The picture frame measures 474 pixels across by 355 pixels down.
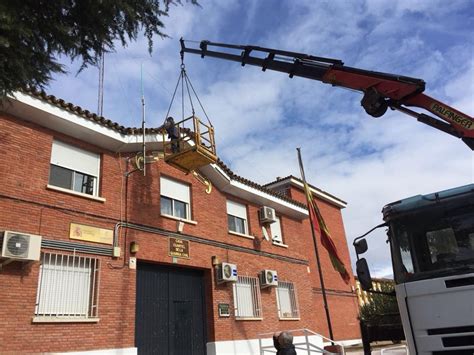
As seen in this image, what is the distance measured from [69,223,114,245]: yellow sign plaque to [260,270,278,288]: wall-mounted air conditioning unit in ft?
23.0

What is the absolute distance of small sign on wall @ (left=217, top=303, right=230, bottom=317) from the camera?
14.6 metres

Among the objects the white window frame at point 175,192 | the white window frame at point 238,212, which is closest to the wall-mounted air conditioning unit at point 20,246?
the white window frame at point 175,192

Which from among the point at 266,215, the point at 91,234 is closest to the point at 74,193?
the point at 91,234

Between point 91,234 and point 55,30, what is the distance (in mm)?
6347

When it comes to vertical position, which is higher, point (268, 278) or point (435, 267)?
point (268, 278)

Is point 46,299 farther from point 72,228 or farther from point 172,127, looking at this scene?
point 172,127

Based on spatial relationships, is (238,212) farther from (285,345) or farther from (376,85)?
(285,345)

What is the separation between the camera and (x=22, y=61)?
6.13 m

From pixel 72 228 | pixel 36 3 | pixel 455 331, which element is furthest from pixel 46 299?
pixel 455 331

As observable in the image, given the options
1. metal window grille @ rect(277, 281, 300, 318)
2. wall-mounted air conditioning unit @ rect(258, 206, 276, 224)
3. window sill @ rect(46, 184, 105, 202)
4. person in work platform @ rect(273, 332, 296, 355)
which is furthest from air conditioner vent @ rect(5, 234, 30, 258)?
metal window grille @ rect(277, 281, 300, 318)

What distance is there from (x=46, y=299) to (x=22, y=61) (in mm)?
6256

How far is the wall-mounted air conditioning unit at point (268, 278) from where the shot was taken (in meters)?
16.9

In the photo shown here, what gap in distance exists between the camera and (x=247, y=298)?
1619 centimetres

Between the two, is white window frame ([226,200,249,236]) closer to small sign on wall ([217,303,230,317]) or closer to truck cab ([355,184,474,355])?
small sign on wall ([217,303,230,317])
